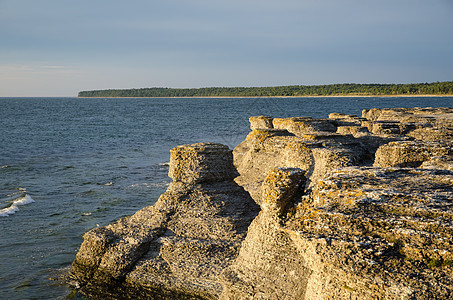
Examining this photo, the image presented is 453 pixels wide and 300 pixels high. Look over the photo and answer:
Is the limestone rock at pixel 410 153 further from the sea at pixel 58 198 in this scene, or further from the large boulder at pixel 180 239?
the sea at pixel 58 198

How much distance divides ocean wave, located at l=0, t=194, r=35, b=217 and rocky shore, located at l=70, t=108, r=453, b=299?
10.6 metres

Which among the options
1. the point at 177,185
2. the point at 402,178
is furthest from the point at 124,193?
the point at 402,178

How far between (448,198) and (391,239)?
5.05 feet

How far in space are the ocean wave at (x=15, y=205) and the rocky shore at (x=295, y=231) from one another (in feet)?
34.7

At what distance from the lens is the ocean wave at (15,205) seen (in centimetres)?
2304

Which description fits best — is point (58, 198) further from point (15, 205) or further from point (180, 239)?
point (180, 239)

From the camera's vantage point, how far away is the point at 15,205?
24.7 m

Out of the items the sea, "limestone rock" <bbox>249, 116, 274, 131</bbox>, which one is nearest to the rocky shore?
the sea

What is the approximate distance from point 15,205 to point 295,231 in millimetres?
21602

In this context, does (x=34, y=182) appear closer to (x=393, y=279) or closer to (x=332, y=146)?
(x=332, y=146)

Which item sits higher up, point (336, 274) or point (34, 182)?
point (336, 274)

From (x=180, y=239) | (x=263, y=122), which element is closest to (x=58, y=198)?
(x=263, y=122)

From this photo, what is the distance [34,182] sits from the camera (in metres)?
31.8

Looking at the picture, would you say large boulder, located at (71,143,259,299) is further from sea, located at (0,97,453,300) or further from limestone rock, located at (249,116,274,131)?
limestone rock, located at (249,116,274,131)
